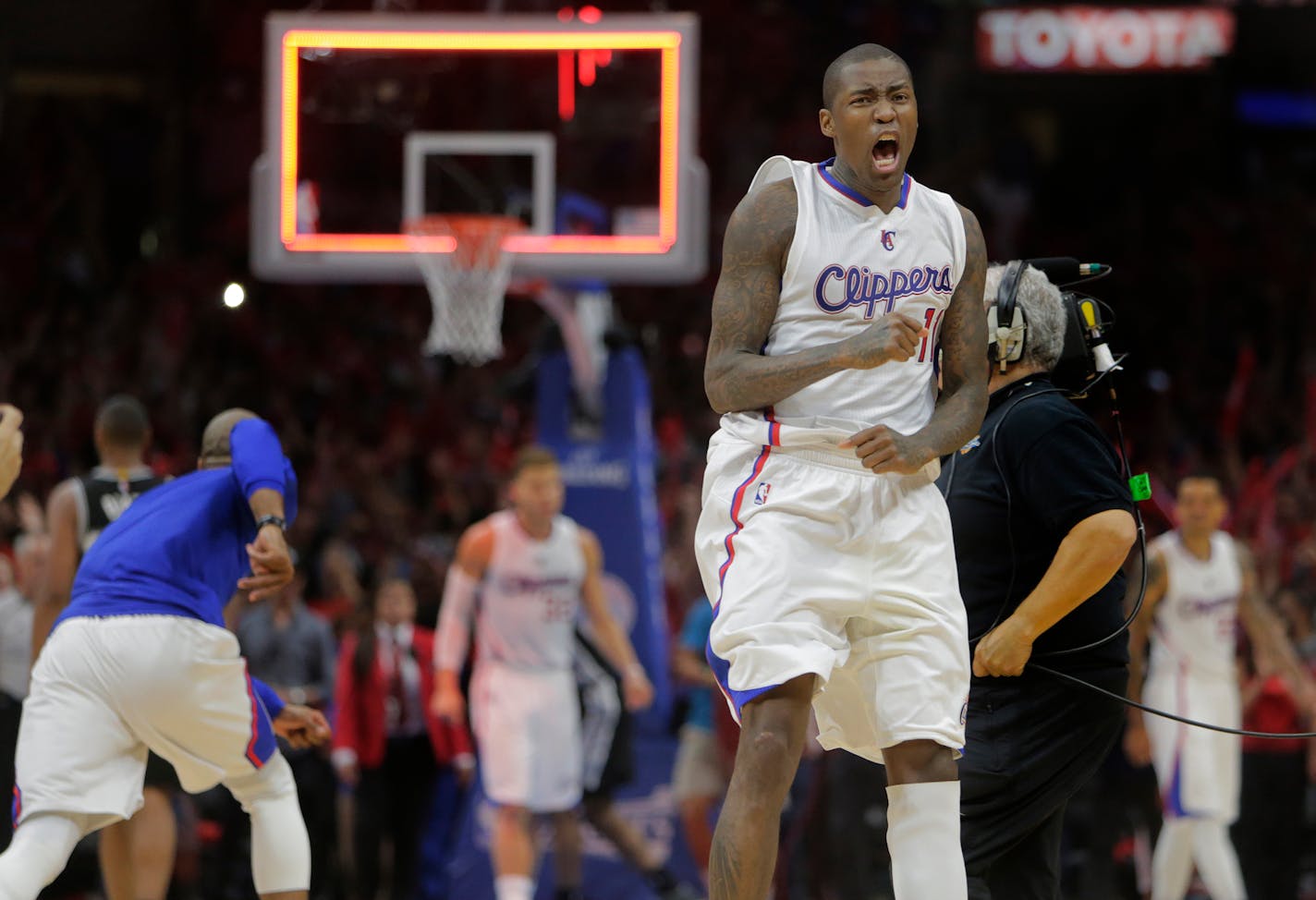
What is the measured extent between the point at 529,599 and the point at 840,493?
18.4ft

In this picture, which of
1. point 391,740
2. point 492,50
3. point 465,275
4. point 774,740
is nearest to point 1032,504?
point 774,740

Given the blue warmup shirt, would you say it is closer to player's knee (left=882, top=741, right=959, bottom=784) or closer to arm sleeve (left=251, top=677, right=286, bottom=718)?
arm sleeve (left=251, top=677, right=286, bottom=718)

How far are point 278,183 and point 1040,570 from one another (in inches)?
256

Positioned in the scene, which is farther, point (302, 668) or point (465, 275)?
point (465, 275)

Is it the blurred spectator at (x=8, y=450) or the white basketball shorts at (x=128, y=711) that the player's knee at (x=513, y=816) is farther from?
the blurred spectator at (x=8, y=450)

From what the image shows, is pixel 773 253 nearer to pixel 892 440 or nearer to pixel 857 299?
pixel 857 299

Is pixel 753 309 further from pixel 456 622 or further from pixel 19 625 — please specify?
pixel 19 625

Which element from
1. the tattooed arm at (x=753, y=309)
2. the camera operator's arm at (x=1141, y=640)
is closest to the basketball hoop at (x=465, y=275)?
the camera operator's arm at (x=1141, y=640)

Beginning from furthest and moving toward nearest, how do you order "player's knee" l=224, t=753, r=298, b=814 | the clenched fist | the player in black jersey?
the player in black jersey < "player's knee" l=224, t=753, r=298, b=814 < the clenched fist

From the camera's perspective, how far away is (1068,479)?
4793mm

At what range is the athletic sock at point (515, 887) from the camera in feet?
29.6

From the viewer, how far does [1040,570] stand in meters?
4.90

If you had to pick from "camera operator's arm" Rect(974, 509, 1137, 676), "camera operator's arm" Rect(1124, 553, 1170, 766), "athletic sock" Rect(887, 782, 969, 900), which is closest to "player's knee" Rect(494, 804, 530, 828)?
"camera operator's arm" Rect(1124, 553, 1170, 766)

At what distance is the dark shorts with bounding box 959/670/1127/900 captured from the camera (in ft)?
15.7
